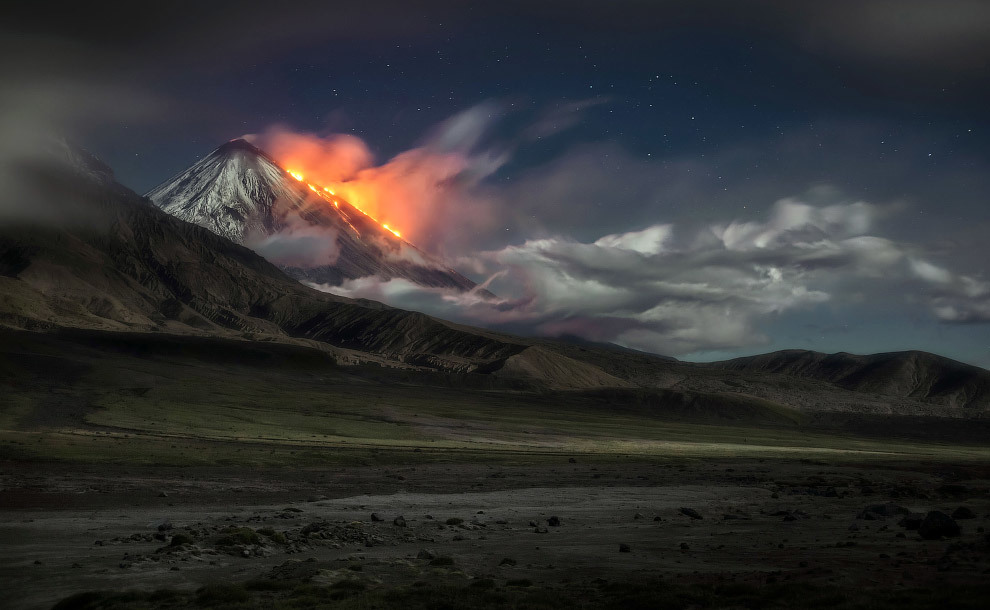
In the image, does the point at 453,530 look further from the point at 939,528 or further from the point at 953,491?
the point at 953,491

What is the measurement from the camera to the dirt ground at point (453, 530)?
25.5 meters

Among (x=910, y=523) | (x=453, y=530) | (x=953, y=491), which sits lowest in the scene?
(x=453, y=530)

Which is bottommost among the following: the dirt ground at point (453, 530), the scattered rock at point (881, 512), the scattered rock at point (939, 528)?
the dirt ground at point (453, 530)

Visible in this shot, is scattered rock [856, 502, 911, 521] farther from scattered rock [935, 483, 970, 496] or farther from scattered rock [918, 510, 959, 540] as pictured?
scattered rock [935, 483, 970, 496]

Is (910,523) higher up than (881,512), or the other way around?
(910,523)

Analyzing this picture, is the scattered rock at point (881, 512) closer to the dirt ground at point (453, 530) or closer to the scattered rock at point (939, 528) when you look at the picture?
the dirt ground at point (453, 530)

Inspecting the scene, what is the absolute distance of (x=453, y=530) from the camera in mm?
37562

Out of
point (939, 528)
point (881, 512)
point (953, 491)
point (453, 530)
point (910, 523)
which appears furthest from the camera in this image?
point (953, 491)

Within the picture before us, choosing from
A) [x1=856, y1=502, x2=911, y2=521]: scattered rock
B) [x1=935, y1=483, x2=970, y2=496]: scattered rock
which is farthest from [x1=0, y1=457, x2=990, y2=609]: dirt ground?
[x1=935, y1=483, x2=970, y2=496]: scattered rock

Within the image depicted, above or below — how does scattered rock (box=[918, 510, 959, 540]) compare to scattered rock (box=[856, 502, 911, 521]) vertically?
above

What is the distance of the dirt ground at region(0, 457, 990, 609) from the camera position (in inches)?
1004

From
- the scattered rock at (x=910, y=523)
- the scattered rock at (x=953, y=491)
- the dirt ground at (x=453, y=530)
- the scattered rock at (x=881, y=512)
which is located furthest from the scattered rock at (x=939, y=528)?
the scattered rock at (x=953, y=491)

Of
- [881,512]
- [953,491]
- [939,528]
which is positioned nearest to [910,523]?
[939,528]

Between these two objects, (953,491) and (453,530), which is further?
(953,491)
